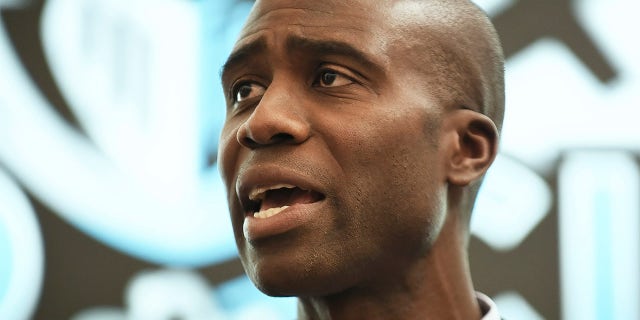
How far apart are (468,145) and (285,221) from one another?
0.43 metres

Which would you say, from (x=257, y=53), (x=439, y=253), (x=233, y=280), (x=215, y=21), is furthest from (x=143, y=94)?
(x=439, y=253)

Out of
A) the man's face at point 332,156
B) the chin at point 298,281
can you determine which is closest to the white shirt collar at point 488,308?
the man's face at point 332,156

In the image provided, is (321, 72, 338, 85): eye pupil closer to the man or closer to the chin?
the man

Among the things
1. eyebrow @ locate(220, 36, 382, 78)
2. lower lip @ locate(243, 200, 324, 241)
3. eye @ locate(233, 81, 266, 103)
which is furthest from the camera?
eye @ locate(233, 81, 266, 103)

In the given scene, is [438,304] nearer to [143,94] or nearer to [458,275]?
[458,275]

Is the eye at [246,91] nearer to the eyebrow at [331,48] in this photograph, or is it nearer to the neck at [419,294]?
the eyebrow at [331,48]

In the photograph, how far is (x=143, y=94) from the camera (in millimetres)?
2869

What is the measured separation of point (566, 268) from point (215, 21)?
1264mm

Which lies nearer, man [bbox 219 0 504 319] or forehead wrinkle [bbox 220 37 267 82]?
man [bbox 219 0 504 319]

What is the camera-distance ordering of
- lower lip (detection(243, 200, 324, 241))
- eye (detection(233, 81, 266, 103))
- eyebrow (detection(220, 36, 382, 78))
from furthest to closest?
eye (detection(233, 81, 266, 103)) < eyebrow (detection(220, 36, 382, 78)) < lower lip (detection(243, 200, 324, 241))

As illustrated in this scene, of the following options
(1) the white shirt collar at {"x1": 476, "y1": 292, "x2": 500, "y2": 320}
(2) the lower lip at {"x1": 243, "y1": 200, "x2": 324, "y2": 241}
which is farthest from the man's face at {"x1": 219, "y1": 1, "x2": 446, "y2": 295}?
(1) the white shirt collar at {"x1": 476, "y1": 292, "x2": 500, "y2": 320}

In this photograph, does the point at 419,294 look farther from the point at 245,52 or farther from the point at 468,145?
the point at 245,52

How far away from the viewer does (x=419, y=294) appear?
174cm

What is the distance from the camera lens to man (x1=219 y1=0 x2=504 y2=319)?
5.27ft
